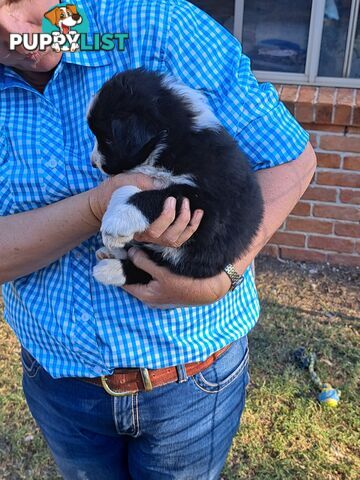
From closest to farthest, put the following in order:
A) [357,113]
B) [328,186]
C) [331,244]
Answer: [357,113], [328,186], [331,244]

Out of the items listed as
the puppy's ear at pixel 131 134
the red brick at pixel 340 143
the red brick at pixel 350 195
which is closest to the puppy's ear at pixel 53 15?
the puppy's ear at pixel 131 134

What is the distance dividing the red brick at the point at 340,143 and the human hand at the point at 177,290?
2.79m

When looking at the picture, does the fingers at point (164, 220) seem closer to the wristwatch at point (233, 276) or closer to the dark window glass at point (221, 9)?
the wristwatch at point (233, 276)

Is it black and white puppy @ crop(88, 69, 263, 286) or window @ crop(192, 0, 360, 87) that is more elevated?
window @ crop(192, 0, 360, 87)

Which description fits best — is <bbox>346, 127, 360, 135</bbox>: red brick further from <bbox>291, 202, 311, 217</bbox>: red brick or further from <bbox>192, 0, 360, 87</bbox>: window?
<bbox>291, 202, 311, 217</bbox>: red brick

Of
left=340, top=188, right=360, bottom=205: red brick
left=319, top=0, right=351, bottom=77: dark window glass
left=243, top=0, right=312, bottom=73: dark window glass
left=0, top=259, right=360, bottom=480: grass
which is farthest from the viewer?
left=340, top=188, right=360, bottom=205: red brick

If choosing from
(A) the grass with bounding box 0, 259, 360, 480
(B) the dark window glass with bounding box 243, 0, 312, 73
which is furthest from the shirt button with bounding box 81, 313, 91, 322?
(B) the dark window glass with bounding box 243, 0, 312, 73

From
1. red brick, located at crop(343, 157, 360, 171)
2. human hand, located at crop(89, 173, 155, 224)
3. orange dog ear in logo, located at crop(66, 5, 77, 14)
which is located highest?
orange dog ear in logo, located at crop(66, 5, 77, 14)

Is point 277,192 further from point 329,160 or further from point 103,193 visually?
point 329,160

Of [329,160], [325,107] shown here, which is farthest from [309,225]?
[325,107]

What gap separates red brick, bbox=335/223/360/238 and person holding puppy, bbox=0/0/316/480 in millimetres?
2742

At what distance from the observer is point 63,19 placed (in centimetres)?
156

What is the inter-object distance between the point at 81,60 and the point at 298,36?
3.00 meters

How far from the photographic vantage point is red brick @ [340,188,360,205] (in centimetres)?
412
